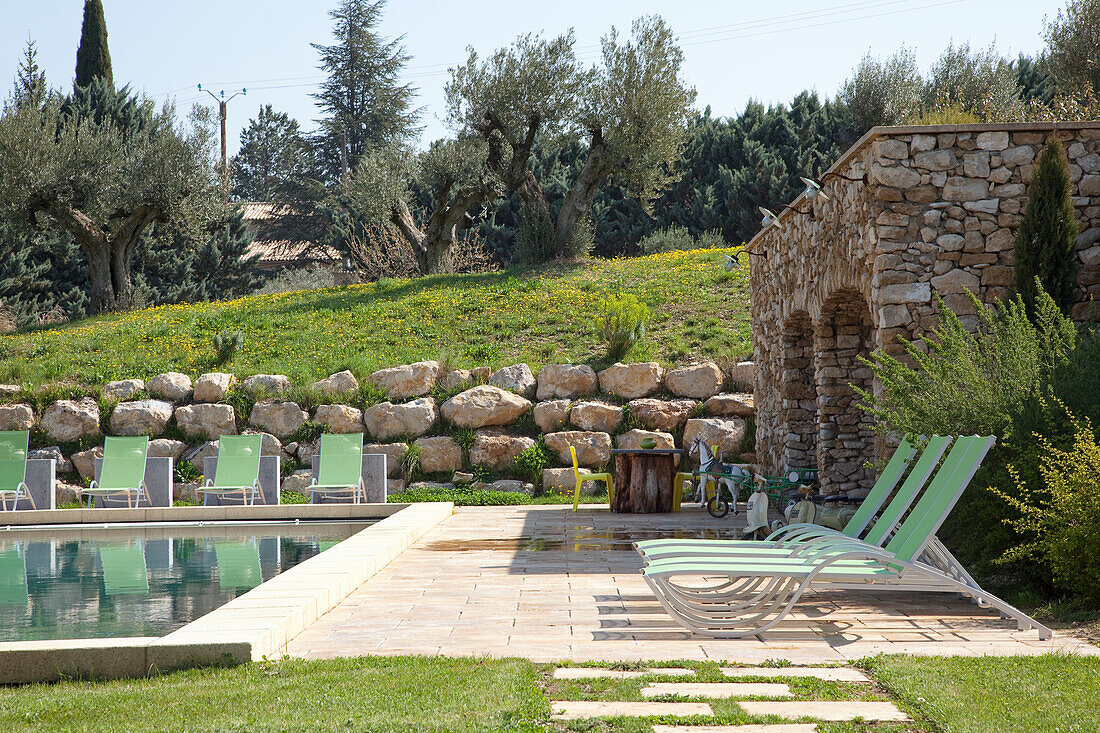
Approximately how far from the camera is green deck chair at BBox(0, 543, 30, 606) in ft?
20.3

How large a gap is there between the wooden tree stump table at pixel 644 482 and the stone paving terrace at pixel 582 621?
9.82ft

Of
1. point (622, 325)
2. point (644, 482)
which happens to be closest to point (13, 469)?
point (644, 482)

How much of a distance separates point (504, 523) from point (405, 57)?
2779 centimetres

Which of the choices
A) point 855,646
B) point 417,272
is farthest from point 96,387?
point 855,646

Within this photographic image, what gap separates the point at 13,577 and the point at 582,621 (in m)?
5.15

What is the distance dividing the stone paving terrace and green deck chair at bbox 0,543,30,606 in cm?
251

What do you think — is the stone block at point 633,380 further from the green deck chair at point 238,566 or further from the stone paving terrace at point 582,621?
the stone paving terrace at point 582,621

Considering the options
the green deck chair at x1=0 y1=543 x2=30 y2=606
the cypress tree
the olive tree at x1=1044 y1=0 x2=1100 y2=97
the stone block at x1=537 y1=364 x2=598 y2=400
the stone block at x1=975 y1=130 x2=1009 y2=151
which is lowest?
the green deck chair at x1=0 y1=543 x2=30 y2=606

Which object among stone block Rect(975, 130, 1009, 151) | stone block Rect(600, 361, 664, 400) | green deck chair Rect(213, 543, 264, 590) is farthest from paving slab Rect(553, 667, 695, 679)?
stone block Rect(600, 361, 664, 400)

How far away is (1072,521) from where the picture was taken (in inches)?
178

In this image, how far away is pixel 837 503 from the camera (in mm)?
8633

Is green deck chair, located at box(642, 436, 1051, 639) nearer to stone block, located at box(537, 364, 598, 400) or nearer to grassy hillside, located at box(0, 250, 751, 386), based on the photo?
stone block, located at box(537, 364, 598, 400)

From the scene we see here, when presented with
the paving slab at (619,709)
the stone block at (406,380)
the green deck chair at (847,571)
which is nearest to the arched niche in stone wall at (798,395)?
the stone block at (406,380)

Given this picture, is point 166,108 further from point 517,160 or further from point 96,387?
point 96,387
